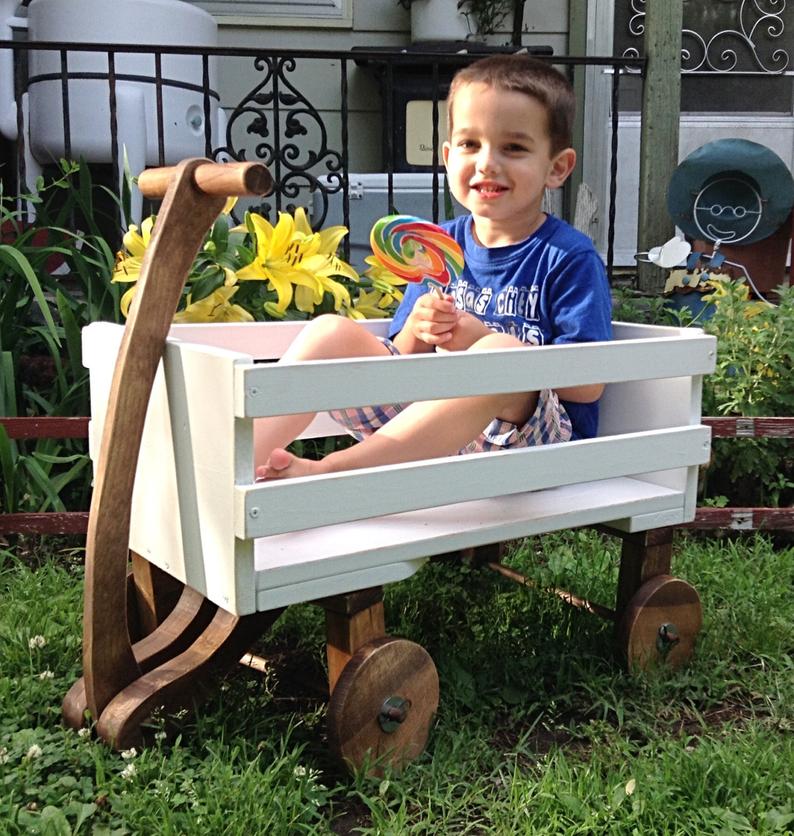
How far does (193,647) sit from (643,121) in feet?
9.79

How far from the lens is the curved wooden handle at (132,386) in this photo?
1.47 meters

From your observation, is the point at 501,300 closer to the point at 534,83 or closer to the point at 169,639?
the point at 534,83

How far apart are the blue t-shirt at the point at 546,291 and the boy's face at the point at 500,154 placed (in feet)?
0.29

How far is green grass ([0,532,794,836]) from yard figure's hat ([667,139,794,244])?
1927mm

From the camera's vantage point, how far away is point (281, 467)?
5.39 feet

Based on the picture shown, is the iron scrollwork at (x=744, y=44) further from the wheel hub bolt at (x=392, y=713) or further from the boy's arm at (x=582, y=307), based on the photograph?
the wheel hub bolt at (x=392, y=713)

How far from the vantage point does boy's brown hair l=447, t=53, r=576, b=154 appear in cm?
185

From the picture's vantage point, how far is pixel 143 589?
5.90ft

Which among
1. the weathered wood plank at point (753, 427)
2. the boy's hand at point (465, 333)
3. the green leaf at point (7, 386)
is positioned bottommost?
the weathered wood plank at point (753, 427)

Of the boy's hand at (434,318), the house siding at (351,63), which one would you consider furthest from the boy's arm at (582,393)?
the house siding at (351,63)

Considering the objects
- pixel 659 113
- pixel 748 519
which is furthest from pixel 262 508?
pixel 659 113

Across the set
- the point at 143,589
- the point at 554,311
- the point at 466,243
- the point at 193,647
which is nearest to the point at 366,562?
the point at 193,647

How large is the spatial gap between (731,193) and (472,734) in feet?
9.82

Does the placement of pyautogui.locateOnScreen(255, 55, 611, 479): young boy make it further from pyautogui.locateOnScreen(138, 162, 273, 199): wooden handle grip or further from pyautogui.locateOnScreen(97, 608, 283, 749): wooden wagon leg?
pyautogui.locateOnScreen(138, 162, 273, 199): wooden handle grip
